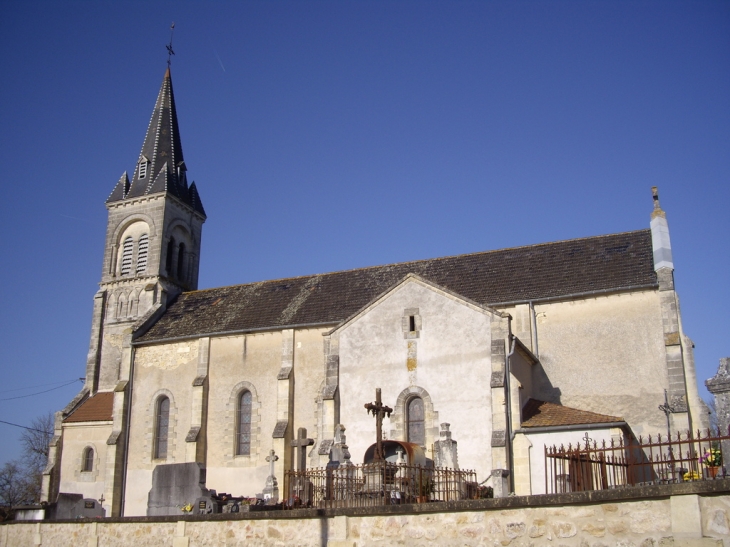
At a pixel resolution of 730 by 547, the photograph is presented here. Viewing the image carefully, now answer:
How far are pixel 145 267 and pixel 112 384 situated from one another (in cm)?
594

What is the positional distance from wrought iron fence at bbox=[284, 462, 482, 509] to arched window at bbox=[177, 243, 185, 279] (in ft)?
70.2

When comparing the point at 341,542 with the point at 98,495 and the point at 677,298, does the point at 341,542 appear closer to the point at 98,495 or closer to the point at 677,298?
the point at 677,298

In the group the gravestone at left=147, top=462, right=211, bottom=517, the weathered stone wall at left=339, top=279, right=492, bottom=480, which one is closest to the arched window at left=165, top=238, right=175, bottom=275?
the weathered stone wall at left=339, top=279, right=492, bottom=480

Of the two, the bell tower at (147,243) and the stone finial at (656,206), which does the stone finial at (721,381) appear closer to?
the stone finial at (656,206)

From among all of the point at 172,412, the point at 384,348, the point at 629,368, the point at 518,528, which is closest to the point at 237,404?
the point at 172,412

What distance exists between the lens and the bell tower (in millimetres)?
34469

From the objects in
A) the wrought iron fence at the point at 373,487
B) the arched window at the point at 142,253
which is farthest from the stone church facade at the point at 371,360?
the wrought iron fence at the point at 373,487

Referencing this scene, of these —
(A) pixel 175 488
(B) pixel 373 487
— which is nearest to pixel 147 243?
(A) pixel 175 488

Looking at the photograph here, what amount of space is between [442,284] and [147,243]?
1659 centimetres

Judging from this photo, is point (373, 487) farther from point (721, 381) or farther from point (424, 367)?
point (721, 381)

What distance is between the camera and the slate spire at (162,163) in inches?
1506

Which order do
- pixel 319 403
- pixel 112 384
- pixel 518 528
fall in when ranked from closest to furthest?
pixel 518 528, pixel 319 403, pixel 112 384

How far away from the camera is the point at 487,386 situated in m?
21.0

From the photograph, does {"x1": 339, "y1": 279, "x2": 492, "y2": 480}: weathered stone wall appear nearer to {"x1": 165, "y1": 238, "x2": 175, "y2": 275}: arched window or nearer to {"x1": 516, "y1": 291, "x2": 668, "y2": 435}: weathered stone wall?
{"x1": 516, "y1": 291, "x2": 668, "y2": 435}: weathered stone wall
